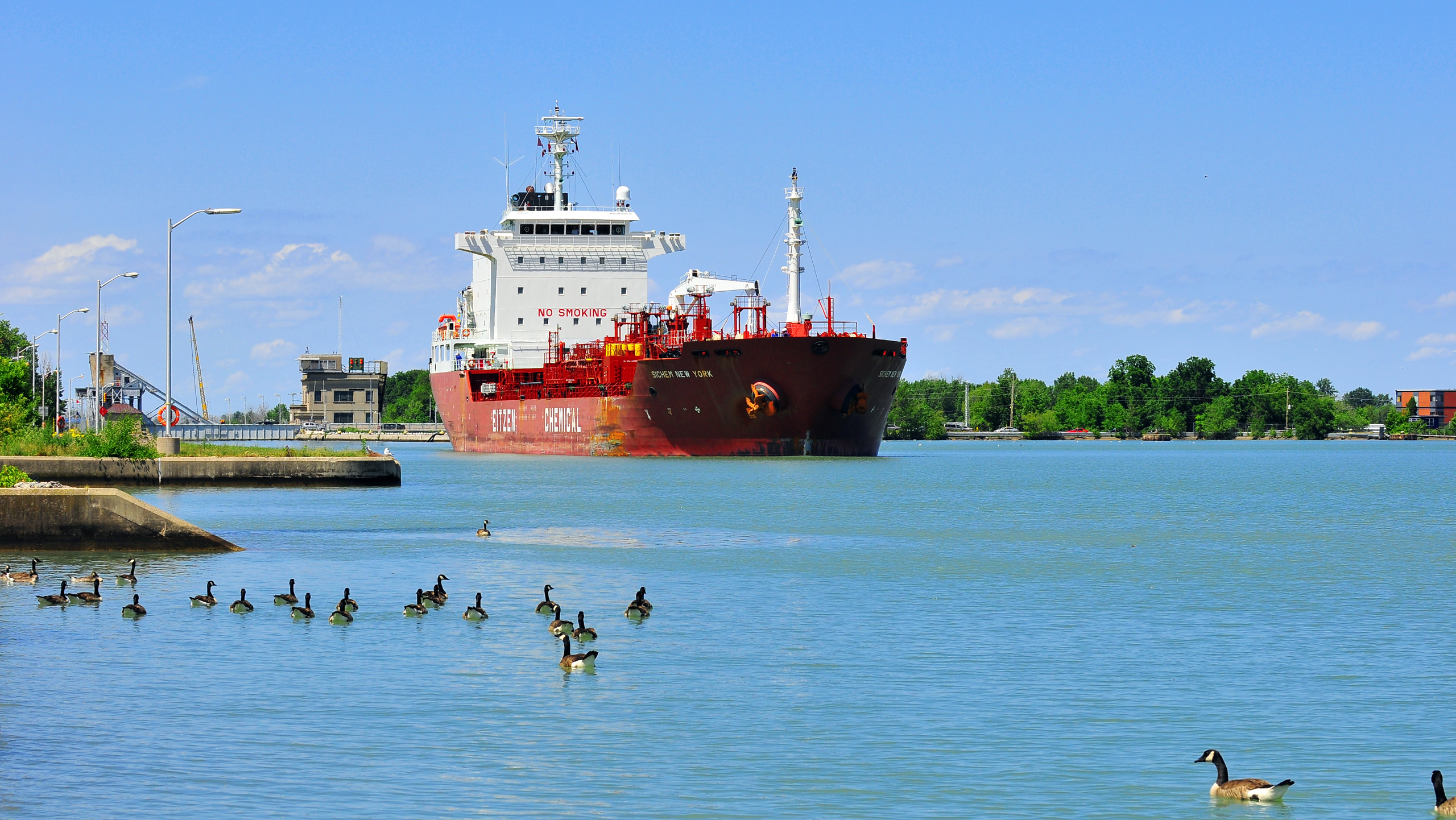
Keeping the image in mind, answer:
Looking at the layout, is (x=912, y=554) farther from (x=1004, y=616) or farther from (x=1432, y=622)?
(x=1432, y=622)

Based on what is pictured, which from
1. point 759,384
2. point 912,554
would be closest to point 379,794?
point 912,554

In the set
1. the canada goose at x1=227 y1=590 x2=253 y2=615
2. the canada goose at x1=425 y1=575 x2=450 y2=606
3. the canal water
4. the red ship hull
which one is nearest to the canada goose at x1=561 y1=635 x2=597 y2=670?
the canal water

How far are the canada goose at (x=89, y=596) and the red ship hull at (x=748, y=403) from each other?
42861 mm

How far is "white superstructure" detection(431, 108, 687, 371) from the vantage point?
8619 centimetres

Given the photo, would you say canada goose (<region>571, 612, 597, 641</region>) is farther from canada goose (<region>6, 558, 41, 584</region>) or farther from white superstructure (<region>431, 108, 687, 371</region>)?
white superstructure (<region>431, 108, 687, 371</region>)

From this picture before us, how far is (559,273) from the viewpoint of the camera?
87.1 metres

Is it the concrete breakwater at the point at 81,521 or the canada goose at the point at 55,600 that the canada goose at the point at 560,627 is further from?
the concrete breakwater at the point at 81,521

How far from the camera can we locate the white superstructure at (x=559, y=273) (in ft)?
283

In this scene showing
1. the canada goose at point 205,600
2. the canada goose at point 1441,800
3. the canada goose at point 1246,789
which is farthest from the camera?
the canada goose at point 205,600

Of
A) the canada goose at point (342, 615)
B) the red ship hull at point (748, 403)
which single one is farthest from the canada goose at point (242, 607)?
the red ship hull at point (748, 403)

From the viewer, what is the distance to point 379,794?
498 inches

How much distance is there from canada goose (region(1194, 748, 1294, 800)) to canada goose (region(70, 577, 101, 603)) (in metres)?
16.9

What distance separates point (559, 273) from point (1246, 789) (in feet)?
252

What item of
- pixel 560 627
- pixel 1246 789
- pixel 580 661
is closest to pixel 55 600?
pixel 560 627
